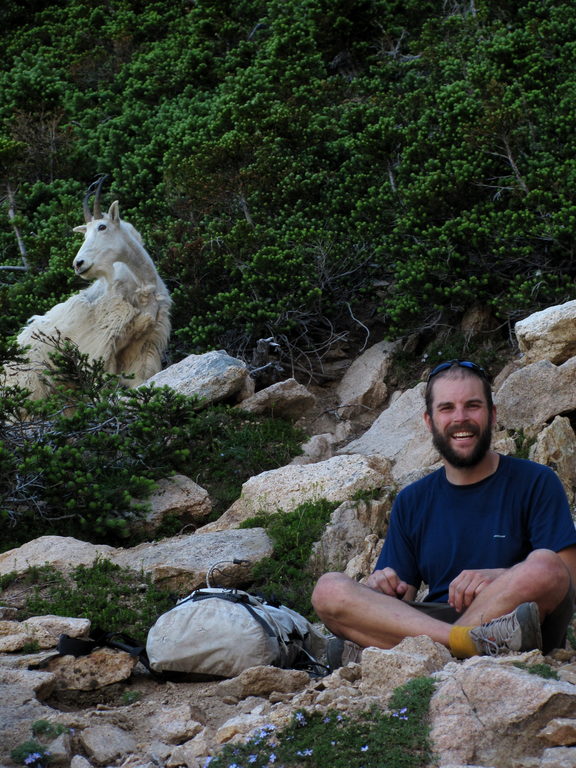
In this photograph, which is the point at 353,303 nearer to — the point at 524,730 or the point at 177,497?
the point at 177,497

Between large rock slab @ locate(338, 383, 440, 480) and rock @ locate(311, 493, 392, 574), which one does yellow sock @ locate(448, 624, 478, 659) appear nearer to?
rock @ locate(311, 493, 392, 574)

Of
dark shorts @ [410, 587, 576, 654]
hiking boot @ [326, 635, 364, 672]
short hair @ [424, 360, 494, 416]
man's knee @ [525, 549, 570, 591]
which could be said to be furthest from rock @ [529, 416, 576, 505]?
man's knee @ [525, 549, 570, 591]

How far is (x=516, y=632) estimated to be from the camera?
3.86 m

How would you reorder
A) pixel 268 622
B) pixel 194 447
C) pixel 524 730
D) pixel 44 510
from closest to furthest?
pixel 524 730 → pixel 268 622 → pixel 44 510 → pixel 194 447

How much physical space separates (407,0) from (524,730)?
632 inches

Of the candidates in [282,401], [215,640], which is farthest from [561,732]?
[282,401]

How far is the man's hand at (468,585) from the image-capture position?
419 cm

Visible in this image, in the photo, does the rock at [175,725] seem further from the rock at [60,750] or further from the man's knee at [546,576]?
the man's knee at [546,576]

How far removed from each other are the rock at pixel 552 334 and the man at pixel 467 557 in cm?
374

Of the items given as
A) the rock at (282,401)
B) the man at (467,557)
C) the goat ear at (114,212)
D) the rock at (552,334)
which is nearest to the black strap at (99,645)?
the man at (467,557)

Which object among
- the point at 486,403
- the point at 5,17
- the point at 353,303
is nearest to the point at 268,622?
the point at 486,403

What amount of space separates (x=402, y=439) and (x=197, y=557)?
8.95 feet

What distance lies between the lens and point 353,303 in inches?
482

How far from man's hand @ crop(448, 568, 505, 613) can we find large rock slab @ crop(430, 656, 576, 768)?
72 cm
